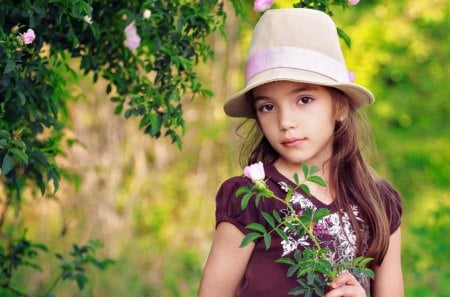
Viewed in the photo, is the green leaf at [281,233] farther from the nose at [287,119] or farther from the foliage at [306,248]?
the nose at [287,119]

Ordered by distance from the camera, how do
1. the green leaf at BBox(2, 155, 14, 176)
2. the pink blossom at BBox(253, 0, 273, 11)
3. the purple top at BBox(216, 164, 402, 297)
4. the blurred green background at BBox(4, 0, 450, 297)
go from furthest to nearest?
the blurred green background at BBox(4, 0, 450, 297) → the pink blossom at BBox(253, 0, 273, 11) → the purple top at BBox(216, 164, 402, 297) → the green leaf at BBox(2, 155, 14, 176)

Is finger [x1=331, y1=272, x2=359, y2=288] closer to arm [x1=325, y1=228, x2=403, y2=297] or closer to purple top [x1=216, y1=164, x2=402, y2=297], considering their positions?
purple top [x1=216, y1=164, x2=402, y2=297]

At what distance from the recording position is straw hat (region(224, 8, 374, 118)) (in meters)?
2.79

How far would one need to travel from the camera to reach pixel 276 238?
9.04ft

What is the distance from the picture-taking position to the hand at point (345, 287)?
2539 millimetres

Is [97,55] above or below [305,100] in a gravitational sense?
above

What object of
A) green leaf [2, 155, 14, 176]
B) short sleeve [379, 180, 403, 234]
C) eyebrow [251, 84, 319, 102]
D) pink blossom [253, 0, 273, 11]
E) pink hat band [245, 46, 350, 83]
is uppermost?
pink blossom [253, 0, 273, 11]

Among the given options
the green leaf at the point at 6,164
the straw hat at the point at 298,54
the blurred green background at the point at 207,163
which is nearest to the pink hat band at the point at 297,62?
the straw hat at the point at 298,54

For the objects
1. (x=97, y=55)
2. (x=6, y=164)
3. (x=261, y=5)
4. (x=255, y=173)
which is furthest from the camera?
(x=97, y=55)

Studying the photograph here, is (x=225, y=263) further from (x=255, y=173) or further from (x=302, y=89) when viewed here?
(x=302, y=89)

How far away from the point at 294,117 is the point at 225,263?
46 cm

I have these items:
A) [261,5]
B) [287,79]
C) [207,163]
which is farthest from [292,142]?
[207,163]

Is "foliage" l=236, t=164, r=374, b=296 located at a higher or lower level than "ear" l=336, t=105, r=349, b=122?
lower

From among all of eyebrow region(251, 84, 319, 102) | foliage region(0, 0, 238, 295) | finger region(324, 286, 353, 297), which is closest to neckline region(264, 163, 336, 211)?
eyebrow region(251, 84, 319, 102)
